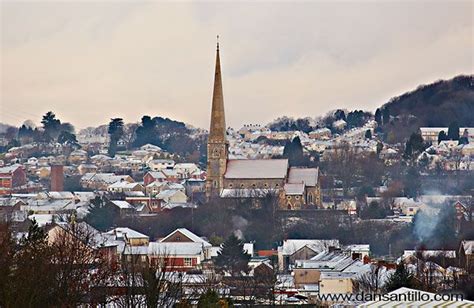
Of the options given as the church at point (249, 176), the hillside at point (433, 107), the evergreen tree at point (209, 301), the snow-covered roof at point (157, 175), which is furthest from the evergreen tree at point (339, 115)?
the evergreen tree at point (209, 301)

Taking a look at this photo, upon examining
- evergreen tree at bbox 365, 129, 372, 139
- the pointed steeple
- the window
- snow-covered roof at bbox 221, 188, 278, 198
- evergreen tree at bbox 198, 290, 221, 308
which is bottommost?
the window

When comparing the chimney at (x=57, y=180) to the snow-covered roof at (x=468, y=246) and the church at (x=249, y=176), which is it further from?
the snow-covered roof at (x=468, y=246)

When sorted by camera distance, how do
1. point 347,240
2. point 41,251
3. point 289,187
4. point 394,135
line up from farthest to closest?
point 394,135 → point 289,187 → point 347,240 → point 41,251

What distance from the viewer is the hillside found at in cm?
12506

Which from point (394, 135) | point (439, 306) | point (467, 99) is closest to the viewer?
point (439, 306)

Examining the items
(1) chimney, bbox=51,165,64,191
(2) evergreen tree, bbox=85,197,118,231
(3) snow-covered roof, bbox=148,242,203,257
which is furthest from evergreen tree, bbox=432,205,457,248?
(1) chimney, bbox=51,165,64,191

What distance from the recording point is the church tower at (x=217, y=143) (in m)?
73.7

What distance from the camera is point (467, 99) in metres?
129

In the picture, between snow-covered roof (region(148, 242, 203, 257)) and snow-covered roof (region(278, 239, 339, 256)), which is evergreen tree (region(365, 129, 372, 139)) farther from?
snow-covered roof (region(148, 242, 203, 257))

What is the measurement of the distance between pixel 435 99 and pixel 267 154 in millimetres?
20889

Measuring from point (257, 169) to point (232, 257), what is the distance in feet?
100

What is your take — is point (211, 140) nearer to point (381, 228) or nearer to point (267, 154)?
point (381, 228)

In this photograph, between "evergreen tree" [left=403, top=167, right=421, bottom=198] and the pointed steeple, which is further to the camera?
the pointed steeple

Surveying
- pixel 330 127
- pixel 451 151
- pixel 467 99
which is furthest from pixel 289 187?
pixel 330 127
